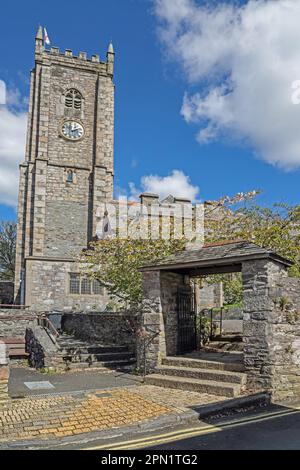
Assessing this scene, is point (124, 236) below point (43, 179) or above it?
below

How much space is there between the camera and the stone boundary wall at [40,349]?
13.5m

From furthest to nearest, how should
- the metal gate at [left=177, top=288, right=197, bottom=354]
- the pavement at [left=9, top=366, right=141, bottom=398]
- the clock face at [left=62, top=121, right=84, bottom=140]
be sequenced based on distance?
the clock face at [left=62, top=121, right=84, bottom=140], the metal gate at [left=177, top=288, right=197, bottom=354], the pavement at [left=9, top=366, right=141, bottom=398]

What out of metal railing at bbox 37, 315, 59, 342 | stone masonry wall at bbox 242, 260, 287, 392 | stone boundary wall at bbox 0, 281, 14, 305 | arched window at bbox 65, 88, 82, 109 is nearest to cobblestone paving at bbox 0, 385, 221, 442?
stone masonry wall at bbox 242, 260, 287, 392

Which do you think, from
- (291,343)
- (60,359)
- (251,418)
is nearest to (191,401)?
(251,418)

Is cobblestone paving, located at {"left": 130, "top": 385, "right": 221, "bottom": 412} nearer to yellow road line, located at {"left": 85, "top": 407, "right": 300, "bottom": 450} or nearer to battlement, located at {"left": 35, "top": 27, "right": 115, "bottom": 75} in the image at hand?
yellow road line, located at {"left": 85, "top": 407, "right": 300, "bottom": 450}

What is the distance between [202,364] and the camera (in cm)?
1041

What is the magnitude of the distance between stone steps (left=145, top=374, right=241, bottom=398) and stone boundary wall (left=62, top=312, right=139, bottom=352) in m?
4.34

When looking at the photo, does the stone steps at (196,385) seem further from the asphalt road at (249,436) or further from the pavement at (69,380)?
the asphalt road at (249,436)

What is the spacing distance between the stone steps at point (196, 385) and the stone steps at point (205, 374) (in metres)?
0.13

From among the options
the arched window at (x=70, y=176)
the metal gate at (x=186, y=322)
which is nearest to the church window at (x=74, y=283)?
the arched window at (x=70, y=176)

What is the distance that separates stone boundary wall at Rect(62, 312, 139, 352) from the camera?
1549 centimetres
